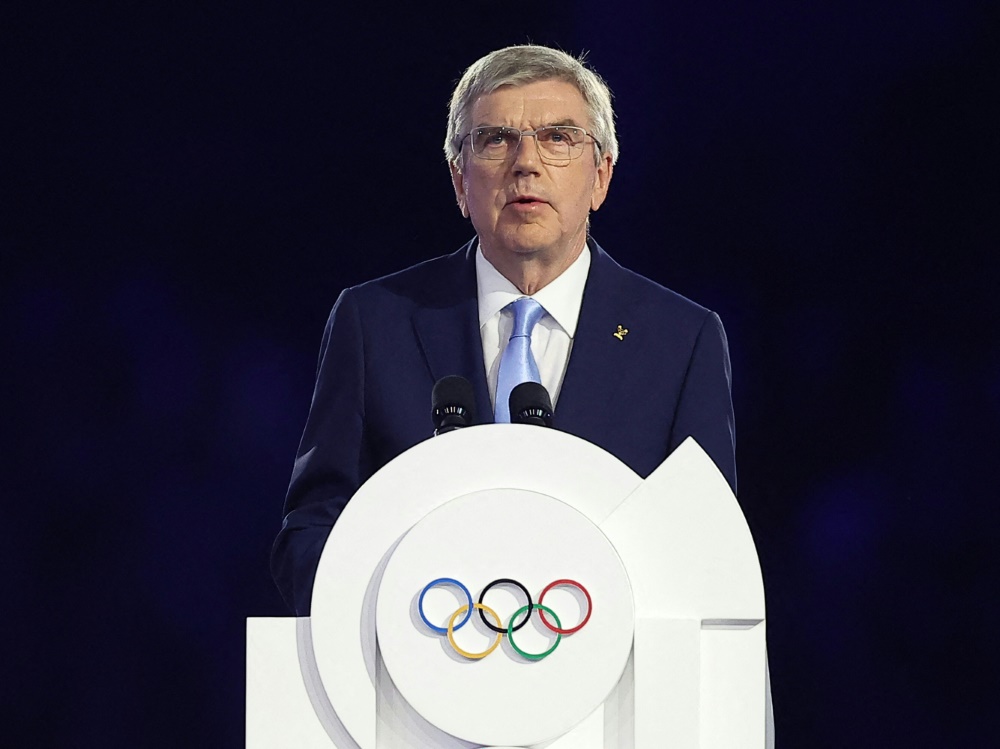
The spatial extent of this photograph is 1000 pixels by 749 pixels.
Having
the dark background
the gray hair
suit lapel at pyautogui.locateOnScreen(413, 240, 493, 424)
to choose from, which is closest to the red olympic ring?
suit lapel at pyautogui.locateOnScreen(413, 240, 493, 424)

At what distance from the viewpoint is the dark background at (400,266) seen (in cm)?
318

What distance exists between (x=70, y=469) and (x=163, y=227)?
60 cm

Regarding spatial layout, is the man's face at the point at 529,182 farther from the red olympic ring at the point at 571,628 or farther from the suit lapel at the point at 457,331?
the red olympic ring at the point at 571,628

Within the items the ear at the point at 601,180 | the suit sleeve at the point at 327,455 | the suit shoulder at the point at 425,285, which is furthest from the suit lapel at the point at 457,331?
the ear at the point at 601,180

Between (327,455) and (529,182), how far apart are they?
50 centimetres

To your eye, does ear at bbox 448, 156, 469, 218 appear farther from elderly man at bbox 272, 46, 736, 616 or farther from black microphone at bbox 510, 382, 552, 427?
black microphone at bbox 510, 382, 552, 427

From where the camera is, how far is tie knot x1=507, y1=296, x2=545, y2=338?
2.18 metres

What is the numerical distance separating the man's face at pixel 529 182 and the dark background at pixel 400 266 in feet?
3.19

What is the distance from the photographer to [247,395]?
3.26m

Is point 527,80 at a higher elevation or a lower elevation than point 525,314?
higher

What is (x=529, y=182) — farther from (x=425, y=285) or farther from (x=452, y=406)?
(x=452, y=406)

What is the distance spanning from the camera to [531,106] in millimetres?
2178

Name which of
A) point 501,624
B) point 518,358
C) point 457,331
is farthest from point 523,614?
point 457,331

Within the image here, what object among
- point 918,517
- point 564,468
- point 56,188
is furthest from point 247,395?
point 564,468
